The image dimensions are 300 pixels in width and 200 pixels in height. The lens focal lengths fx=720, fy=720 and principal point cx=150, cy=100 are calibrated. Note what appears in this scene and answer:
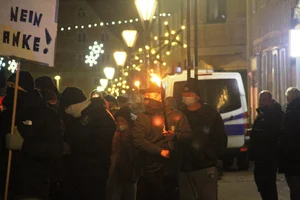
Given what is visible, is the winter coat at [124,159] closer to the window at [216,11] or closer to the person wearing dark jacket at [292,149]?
the person wearing dark jacket at [292,149]

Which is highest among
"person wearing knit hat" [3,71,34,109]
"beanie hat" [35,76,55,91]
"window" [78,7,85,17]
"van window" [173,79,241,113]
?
"window" [78,7,85,17]

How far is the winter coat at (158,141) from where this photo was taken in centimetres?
847

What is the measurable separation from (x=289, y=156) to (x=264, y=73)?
775 inches

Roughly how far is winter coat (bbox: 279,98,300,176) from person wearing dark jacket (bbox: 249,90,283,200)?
1.13m

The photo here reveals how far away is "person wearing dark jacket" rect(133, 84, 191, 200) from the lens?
27.5 ft

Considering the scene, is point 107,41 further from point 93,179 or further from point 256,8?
point 93,179

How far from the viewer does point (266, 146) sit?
1064cm

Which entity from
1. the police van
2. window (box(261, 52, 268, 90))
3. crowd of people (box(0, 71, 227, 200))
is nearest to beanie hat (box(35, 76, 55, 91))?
crowd of people (box(0, 71, 227, 200))

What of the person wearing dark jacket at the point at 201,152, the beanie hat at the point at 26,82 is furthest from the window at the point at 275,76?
the beanie hat at the point at 26,82

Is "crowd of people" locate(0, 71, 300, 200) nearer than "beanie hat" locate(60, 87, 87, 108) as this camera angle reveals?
Yes

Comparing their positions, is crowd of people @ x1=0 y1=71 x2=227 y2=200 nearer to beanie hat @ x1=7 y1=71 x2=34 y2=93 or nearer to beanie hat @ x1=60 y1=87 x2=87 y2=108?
beanie hat @ x1=60 y1=87 x2=87 y2=108

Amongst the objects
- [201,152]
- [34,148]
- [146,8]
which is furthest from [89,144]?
[146,8]

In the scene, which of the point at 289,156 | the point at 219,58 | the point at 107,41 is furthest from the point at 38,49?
the point at 107,41

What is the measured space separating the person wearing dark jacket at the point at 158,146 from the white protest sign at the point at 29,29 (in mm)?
1954
